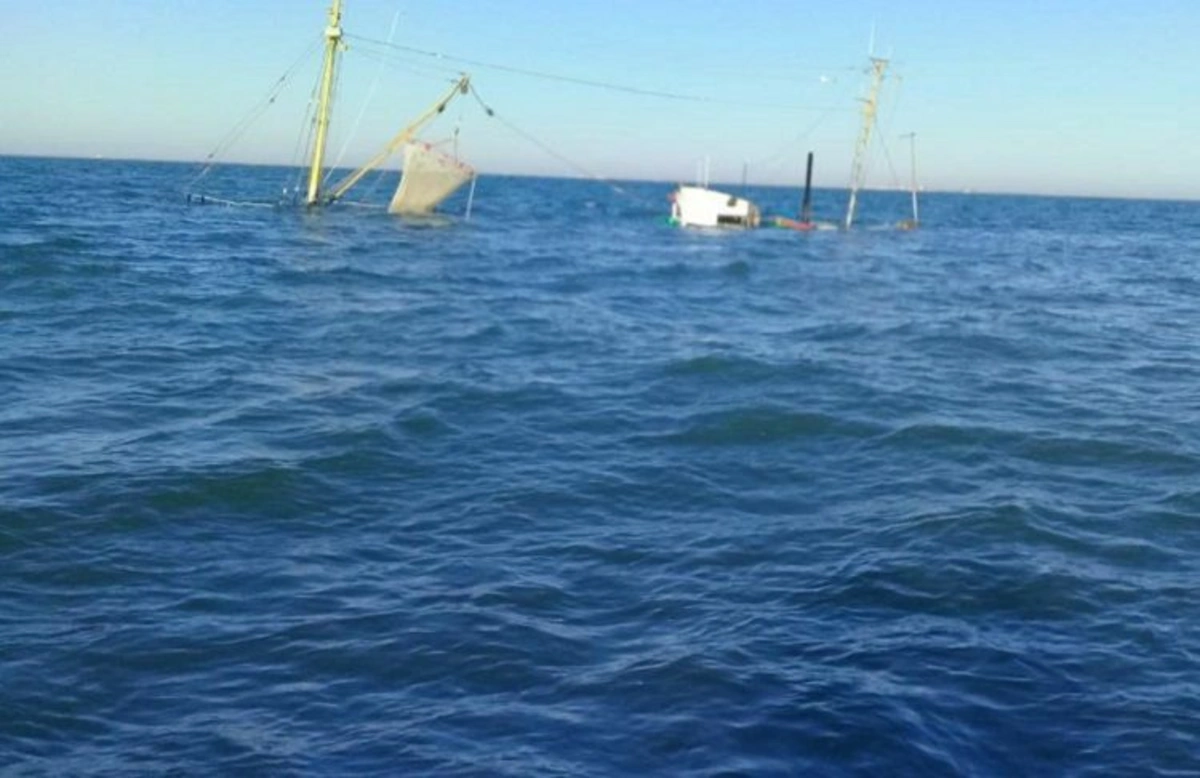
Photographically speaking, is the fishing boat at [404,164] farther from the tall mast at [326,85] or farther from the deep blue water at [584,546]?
the deep blue water at [584,546]

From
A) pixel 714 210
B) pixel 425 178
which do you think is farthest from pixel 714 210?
pixel 425 178

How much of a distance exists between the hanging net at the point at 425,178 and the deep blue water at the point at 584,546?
3292 cm

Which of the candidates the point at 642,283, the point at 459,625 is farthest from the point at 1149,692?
the point at 642,283

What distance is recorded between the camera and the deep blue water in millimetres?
8102

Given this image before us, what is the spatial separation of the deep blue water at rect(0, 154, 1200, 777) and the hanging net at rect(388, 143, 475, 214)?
108ft

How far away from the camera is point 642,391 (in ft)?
67.7

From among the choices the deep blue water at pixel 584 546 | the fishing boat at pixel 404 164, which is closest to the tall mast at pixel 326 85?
the fishing boat at pixel 404 164

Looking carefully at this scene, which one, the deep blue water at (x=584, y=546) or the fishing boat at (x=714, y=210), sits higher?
the fishing boat at (x=714, y=210)

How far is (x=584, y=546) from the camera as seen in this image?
40.1ft

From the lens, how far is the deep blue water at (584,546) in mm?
8102

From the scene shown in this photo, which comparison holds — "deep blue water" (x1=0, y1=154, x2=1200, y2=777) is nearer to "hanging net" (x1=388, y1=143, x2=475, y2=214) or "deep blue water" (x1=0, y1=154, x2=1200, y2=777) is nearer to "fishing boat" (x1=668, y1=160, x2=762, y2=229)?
"hanging net" (x1=388, y1=143, x2=475, y2=214)

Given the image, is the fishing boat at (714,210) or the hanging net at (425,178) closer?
the hanging net at (425,178)

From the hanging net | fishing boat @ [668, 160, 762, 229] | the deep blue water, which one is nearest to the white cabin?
fishing boat @ [668, 160, 762, 229]

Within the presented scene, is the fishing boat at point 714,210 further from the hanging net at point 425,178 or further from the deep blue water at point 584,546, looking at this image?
the deep blue water at point 584,546
